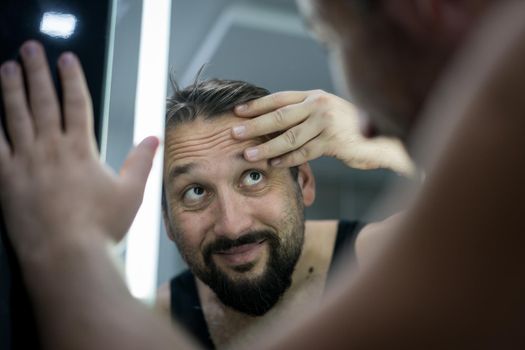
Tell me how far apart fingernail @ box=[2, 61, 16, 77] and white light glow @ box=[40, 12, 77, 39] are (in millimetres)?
59

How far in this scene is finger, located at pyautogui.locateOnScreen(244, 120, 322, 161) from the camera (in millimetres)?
793

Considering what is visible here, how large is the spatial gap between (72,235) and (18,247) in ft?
0.30

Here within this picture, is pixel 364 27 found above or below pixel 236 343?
above

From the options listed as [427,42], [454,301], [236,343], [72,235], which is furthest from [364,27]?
[236,343]

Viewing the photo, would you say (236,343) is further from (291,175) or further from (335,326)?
(335,326)

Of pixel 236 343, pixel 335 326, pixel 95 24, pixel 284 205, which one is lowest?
pixel 236 343

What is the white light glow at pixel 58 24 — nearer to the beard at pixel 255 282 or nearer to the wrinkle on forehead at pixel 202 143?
the wrinkle on forehead at pixel 202 143

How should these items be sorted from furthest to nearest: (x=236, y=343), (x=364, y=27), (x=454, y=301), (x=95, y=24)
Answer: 1. (x=236, y=343)
2. (x=95, y=24)
3. (x=364, y=27)
4. (x=454, y=301)

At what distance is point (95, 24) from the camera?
66 centimetres

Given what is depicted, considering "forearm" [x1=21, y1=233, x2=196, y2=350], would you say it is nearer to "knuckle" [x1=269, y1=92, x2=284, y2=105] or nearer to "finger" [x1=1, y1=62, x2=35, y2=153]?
"finger" [x1=1, y1=62, x2=35, y2=153]

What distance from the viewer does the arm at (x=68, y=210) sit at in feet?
1.44

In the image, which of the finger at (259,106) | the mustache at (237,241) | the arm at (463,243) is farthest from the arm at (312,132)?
the arm at (463,243)

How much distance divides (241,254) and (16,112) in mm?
351

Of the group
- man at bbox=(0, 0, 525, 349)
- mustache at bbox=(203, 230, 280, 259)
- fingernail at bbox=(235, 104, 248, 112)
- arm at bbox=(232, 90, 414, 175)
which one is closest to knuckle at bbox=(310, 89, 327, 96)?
arm at bbox=(232, 90, 414, 175)
